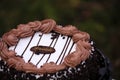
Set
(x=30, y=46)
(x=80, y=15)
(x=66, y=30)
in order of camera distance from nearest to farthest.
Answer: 1. (x=30, y=46)
2. (x=66, y=30)
3. (x=80, y=15)

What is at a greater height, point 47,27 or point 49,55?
point 47,27

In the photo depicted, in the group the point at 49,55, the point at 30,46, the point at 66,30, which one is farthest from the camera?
the point at 66,30

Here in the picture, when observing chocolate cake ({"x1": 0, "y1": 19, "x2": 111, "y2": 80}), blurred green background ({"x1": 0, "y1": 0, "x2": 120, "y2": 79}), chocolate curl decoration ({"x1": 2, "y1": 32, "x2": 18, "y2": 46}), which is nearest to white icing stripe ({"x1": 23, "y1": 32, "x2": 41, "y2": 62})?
chocolate cake ({"x1": 0, "y1": 19, "x2": 111, "y2": 80})

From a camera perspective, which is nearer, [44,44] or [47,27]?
[44,44]

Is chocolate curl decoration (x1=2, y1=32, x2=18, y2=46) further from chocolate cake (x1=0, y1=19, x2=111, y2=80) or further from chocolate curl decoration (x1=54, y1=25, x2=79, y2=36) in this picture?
chocolate curl decoration (x1=54, y1=25, x2=79, y2=36)

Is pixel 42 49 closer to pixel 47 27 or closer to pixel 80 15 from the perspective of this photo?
pixel 47 27

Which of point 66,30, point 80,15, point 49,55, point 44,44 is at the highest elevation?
point 80,15

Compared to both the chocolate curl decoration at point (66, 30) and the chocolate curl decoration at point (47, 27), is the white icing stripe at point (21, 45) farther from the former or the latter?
the chocolate curl decoration at point (66, 30)

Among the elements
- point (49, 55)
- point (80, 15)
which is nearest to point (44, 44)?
point (49, 55)
